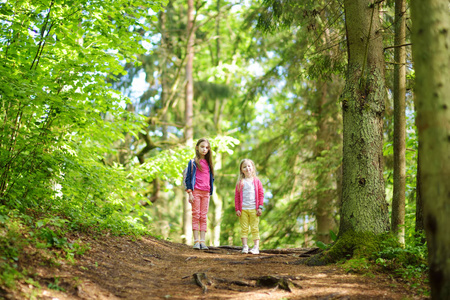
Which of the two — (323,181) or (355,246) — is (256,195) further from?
(323,181)

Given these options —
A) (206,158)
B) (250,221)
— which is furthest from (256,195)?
(206,158)

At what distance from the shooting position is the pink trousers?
7.83 meters

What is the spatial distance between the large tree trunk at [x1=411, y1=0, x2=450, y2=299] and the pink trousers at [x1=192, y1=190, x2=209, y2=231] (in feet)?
17.1

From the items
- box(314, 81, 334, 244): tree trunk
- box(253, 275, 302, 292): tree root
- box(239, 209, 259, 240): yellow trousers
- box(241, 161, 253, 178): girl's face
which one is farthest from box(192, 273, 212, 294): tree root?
box(314, 81, 334, 244): tree trunk

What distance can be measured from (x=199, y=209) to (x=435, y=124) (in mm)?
5523

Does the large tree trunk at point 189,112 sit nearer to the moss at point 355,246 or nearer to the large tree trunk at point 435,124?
the moss at point 355,246

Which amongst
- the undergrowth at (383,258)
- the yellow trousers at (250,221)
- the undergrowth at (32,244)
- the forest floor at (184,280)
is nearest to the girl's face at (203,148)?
the yellow trousers at (250,221)

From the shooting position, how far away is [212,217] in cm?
2012

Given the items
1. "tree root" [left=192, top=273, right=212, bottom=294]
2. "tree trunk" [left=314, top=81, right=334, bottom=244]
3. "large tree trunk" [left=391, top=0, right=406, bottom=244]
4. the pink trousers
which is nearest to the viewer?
"tree root" [left=192, top=273, right=212, bottom=294]

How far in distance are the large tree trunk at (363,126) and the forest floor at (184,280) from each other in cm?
91

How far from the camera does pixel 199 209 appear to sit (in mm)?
7875

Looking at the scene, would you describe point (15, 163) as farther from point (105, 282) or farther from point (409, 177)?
point (409, 177)

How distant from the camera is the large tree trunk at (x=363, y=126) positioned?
535 centimetres

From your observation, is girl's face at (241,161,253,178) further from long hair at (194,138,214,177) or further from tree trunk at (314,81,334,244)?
tree trunk at (314,81,334,244)
